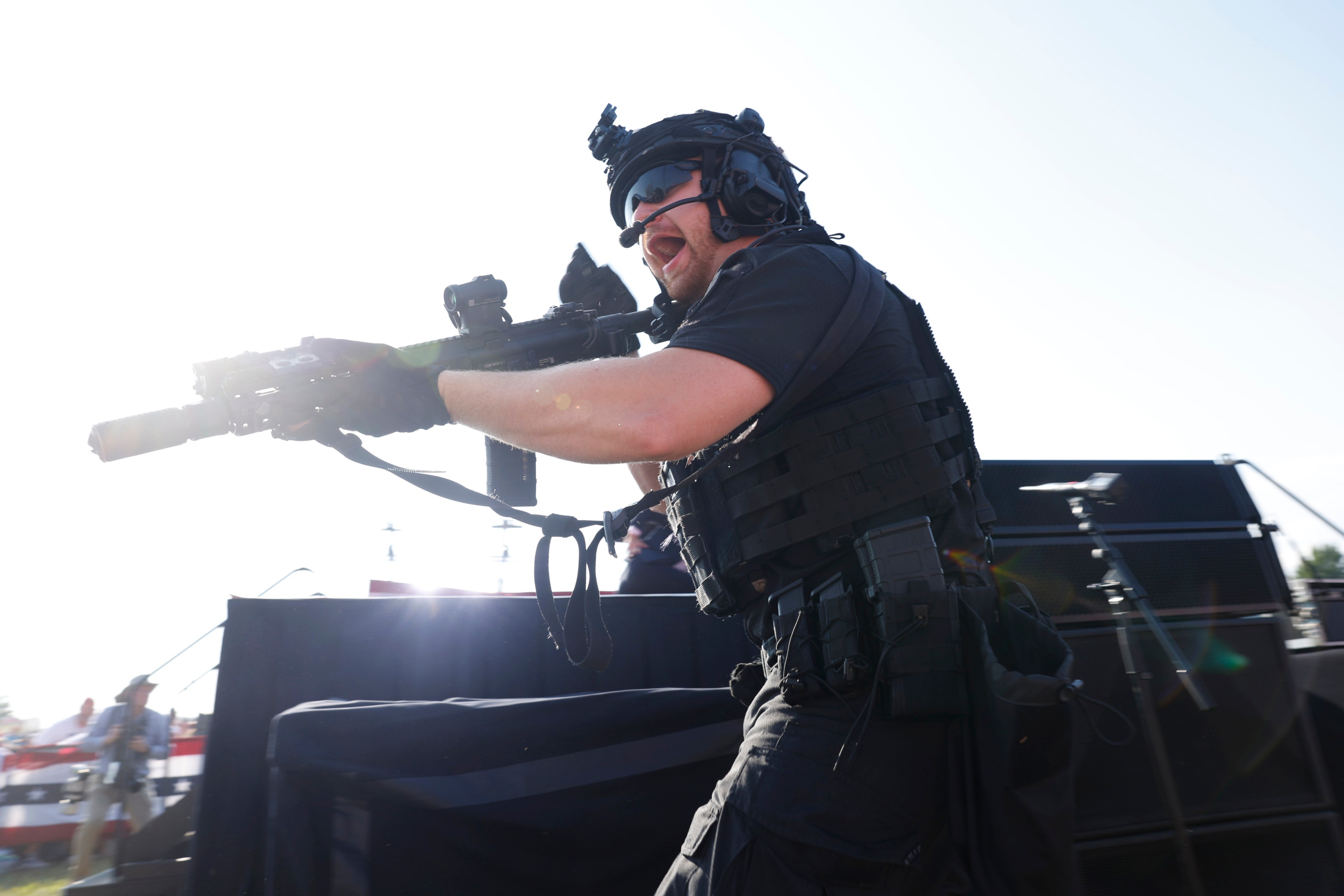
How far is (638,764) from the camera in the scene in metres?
2.32

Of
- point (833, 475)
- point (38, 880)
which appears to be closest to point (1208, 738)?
point (833, 475)

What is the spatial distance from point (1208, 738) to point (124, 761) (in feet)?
19.5

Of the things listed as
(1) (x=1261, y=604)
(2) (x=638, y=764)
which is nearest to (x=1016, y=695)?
(2) (x=638, y=764)

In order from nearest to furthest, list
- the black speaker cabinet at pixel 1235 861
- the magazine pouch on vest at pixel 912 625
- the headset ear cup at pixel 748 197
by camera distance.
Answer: the magazine pouch on vest at pixel 912 625
the headset ear cup at pixel 748 197
the black speaker cabinet at pixel 1235 861

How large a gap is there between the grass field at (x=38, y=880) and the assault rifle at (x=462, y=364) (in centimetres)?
737

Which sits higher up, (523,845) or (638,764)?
(638,764)

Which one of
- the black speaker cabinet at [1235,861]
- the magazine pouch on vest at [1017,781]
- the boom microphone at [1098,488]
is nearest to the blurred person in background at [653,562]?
the boom microphone at [1098,488]

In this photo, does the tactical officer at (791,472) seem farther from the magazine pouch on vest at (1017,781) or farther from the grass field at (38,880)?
the grass field at (38,880)

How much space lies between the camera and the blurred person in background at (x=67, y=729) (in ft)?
37.2

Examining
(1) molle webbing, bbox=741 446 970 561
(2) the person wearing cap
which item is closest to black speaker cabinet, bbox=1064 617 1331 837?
(1) molle webbing, bbox=741 446 970 561

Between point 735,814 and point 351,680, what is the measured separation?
188 centimetres

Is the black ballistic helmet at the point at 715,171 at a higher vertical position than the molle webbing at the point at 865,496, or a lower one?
higher

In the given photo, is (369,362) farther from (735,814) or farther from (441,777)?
(735,814)

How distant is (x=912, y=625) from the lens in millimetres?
1410
